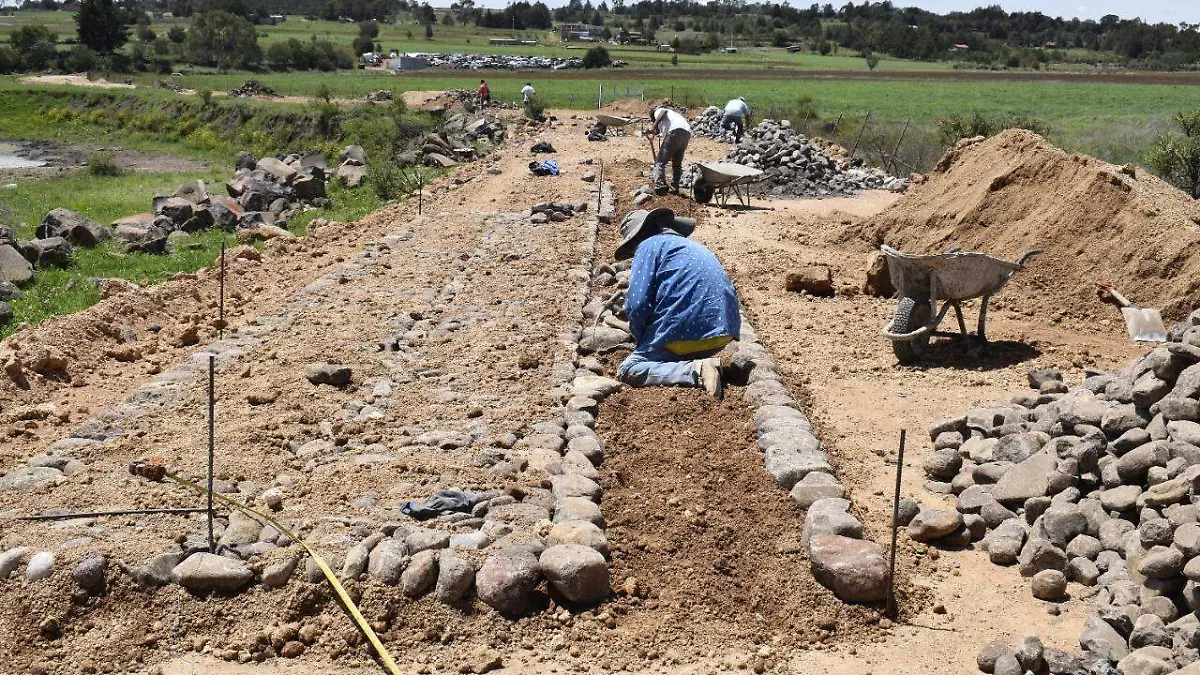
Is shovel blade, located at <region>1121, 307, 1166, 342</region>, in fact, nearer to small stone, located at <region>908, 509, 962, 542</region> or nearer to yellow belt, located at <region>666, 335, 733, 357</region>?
yellow belt, located at <region>666, 335, 733, 357</region>

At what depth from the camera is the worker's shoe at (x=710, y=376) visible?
8.15 meters

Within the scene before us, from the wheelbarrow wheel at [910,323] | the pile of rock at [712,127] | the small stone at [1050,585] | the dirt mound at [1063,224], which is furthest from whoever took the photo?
the pile of rock at [712,127]

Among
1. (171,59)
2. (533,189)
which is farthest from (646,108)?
(171,59)

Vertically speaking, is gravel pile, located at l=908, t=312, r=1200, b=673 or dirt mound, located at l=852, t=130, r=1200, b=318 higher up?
dirt mound, located at l=852, t=130, r=1200, b=318

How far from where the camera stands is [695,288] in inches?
316

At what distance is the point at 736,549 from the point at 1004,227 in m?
7.93

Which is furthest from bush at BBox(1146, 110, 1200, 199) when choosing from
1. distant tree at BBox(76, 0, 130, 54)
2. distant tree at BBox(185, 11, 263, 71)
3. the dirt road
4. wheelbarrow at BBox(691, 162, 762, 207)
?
distant tree at BBox(76, 0, 130, 54)

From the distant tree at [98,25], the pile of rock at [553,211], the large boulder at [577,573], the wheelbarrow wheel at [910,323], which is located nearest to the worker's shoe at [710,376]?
the wheelbarrow wheel at [910,323]

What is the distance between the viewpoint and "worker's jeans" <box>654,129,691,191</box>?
16938 millimetres

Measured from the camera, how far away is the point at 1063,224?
1177 centimetres

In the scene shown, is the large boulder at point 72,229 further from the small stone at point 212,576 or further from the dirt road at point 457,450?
the small stone at point 212,576

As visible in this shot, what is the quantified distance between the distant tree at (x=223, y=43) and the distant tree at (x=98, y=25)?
197 inches

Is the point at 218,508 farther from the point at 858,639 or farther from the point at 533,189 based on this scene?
the point at 533,189

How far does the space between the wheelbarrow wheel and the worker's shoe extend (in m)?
2.25
